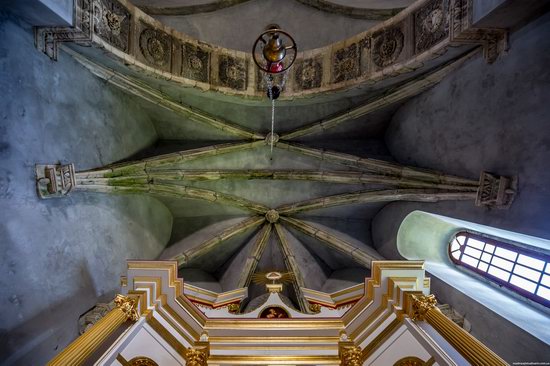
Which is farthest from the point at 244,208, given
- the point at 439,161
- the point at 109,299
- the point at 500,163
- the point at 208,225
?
the point at 500,163

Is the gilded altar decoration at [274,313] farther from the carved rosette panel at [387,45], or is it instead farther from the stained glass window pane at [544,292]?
the carved rosette panel at [387,45]

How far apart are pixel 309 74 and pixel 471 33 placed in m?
3.78

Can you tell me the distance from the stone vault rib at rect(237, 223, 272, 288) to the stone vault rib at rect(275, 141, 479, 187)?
246cm

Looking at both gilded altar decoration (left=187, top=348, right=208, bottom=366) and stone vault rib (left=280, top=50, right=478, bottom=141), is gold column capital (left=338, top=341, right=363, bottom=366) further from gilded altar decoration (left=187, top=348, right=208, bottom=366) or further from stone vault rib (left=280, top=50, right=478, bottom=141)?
stone vault rib (left=280, top=50, right=478, bottom=141)

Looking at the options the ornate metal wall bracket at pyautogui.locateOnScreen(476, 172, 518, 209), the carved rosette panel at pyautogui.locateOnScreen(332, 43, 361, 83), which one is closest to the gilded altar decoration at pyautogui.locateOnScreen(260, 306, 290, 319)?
the ornate metal wall bracket at pyautogui.locateOnScreen(476, 172, 518, 209)

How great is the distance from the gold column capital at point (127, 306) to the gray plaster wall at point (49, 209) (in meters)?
1.51

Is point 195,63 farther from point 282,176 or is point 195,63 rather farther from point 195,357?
point 195,357

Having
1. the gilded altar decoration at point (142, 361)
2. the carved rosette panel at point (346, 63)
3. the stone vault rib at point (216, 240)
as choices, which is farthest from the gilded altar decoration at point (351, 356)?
the carved rosette panel at point (346, 63)

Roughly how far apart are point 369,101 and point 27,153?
7.38m

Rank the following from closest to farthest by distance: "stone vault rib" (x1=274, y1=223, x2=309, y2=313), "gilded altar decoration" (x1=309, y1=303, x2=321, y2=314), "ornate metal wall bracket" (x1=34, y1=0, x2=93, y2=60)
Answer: "ornate metal wall bracket" (x1=34, y1=0, x2=93, y2=60) < "gilded altar decoration" (x1=309, y1=303, x2=321, y2=314) < "stone vault rib" (x1=274, y1=223, x2=309, y2=313)

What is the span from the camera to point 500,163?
6066 millimetres

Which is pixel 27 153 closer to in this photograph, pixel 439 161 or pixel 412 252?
pixel 439 161

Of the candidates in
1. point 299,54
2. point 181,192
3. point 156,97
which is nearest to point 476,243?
point 299,54

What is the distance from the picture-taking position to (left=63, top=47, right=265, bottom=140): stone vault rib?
746 centimetres
